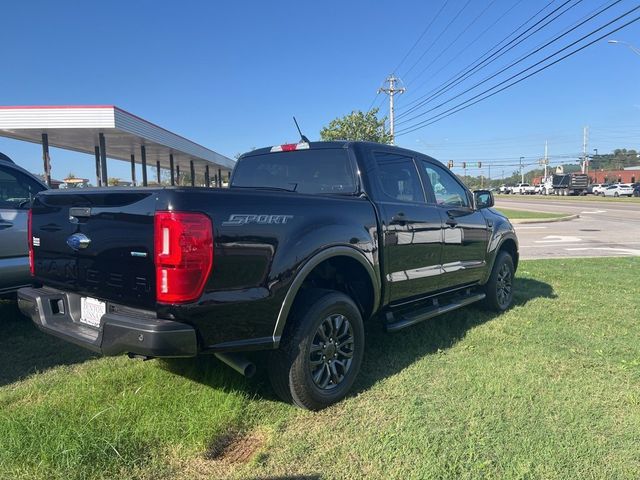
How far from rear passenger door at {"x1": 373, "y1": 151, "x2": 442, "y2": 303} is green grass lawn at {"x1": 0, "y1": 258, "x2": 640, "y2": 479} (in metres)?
0.68

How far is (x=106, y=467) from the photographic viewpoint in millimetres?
2531

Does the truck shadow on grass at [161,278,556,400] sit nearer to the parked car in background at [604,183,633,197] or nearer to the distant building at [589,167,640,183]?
the parked car in background at [604,183,633,197]

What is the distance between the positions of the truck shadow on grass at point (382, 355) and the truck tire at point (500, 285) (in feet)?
0.51

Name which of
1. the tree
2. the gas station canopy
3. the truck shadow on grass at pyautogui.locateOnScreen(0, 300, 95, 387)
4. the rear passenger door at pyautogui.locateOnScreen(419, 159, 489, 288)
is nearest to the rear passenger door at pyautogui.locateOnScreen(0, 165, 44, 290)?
the truck shadow on grass at pyautogui.locateOnScreen(0, 300, 95, 387)

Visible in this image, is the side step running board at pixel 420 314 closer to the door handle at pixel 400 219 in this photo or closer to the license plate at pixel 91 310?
the door handle at pixel 400 219

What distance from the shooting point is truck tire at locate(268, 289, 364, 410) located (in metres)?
3.09

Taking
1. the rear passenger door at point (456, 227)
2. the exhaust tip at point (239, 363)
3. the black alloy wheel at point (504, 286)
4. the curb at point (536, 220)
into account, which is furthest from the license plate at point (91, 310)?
the curb at point (536, 220)

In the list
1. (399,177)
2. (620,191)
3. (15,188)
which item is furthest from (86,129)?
(620,191)

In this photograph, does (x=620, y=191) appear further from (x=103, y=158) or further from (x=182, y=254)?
(x=182, y=254)

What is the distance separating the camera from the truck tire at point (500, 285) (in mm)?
5668

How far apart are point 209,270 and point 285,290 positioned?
1.81 ft

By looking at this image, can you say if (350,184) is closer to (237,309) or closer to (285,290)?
(285,290)

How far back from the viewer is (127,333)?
8.51ft

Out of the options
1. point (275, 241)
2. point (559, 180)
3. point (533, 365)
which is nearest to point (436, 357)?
point (533, 365)
